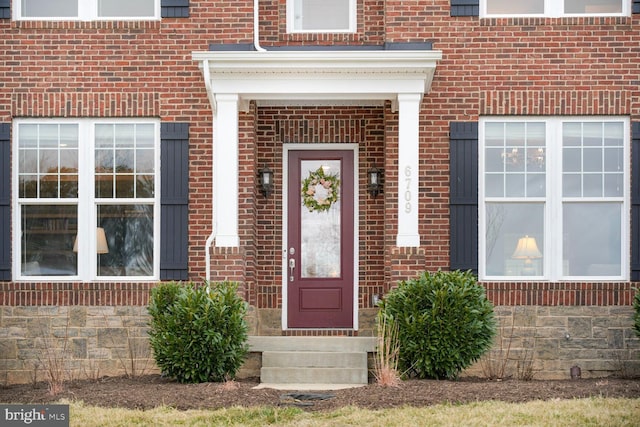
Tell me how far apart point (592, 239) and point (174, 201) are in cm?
518

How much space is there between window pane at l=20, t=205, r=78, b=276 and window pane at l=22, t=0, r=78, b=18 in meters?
2.42

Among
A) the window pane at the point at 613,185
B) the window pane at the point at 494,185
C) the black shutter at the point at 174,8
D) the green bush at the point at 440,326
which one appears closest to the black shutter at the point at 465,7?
the window pane at the point at 494,185

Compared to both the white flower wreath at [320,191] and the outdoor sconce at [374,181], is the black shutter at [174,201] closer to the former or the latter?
the white flower wreath at [320,191]

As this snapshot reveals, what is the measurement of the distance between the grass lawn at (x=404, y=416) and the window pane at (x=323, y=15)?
566 centimetres

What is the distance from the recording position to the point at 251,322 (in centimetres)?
1331

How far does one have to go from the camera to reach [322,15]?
13.9m

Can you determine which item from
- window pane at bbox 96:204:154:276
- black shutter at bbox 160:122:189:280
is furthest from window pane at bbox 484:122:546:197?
window pane at bbox 96:204:154:276

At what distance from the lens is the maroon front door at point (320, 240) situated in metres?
14.0

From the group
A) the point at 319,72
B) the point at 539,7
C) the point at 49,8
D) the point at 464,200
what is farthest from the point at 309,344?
the point at 49,8

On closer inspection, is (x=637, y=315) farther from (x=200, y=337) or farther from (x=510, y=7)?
(x=200, y=337)

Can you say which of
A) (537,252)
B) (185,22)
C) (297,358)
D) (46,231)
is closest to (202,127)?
(185,22)

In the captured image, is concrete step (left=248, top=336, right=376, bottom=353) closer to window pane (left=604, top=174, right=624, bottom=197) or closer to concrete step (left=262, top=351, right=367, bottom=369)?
concrete step (left=262, top=351, right=367, bottom=369)

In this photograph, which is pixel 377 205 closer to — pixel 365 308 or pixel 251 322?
pixel 365 308

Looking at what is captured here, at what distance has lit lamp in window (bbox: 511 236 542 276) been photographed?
43.7 ft
